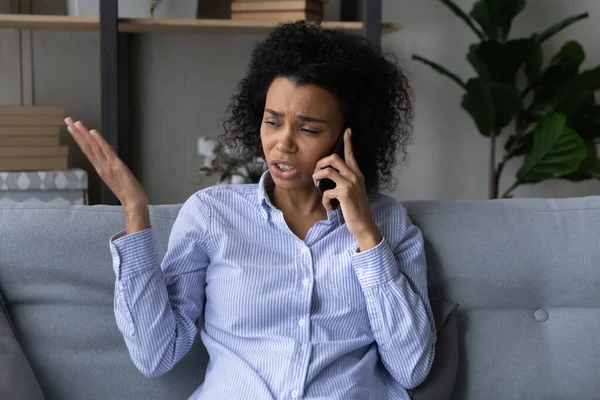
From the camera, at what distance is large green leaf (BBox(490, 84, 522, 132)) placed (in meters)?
2.98

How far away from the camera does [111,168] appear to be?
1.37m

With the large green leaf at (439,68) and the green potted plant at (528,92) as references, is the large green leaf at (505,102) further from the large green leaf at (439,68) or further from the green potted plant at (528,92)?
the large green leaf at (439,68)

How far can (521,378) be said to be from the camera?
1.64 m

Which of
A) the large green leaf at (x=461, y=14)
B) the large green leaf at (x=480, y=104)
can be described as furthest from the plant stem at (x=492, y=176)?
the large green leaf at (x=461, y=14)

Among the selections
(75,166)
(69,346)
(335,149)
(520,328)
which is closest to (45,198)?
(75,166)

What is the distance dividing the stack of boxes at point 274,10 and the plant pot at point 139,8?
200 millimetres

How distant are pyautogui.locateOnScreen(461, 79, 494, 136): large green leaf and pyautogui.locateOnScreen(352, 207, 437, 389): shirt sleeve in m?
1.61

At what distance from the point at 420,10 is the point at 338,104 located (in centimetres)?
196

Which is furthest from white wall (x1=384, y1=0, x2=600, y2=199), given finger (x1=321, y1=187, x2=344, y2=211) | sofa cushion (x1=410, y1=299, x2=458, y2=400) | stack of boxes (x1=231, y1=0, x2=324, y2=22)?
finger (x1=321, y1=187, x2=344, y2=211)

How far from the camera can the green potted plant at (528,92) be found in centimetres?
293

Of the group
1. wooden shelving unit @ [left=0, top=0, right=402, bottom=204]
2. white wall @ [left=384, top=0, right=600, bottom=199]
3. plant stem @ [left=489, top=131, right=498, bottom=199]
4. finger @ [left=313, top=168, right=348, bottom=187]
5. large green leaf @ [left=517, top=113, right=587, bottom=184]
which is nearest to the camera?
finger @ [left=313, top=168, right=348, bottom=187]

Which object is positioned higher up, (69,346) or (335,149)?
(335,149)

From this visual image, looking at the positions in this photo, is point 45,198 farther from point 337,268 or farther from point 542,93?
point 542,93

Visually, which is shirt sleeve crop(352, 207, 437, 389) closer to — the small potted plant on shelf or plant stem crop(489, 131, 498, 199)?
the small potted plant on shelf
